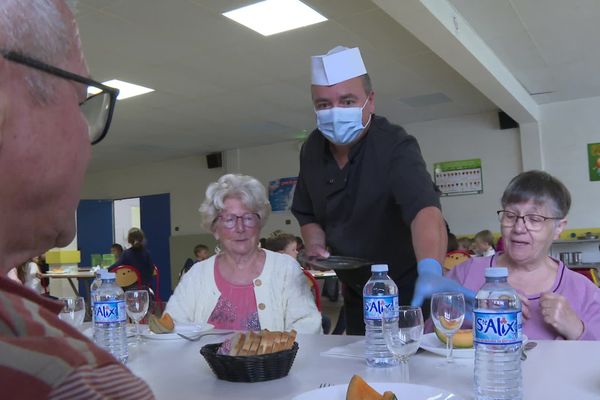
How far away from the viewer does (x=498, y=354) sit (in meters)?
1.17

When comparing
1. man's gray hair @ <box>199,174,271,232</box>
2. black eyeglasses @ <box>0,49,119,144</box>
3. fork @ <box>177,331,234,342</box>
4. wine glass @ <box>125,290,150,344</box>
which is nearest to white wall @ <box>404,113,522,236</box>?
man's gray hair @ <box>199,174,271,232</box>

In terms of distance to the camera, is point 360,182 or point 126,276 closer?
point 360,182

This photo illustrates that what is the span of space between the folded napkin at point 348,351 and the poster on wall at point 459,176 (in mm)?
7658

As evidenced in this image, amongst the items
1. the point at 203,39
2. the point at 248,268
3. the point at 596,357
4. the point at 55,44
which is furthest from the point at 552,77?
the point at 55,44

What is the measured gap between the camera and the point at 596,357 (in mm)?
1385

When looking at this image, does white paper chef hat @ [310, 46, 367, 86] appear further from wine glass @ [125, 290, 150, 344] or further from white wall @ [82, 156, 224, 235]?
white wall @ [82, 156, 224, 235]

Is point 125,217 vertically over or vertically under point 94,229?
over

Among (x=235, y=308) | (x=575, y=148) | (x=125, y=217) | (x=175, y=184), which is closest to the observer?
(x=235, y=308)

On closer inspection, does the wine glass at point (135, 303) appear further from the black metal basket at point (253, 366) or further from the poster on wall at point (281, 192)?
the poster on wall at point (281, 192)

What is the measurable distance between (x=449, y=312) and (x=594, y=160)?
765cm

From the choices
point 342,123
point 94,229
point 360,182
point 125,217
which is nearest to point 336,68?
point 342,123

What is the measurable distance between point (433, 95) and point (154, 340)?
629 cm

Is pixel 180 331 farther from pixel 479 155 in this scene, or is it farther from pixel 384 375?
pixel 479 155

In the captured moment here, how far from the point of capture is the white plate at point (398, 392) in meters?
1.10
